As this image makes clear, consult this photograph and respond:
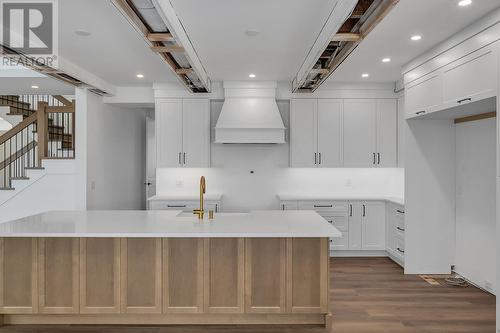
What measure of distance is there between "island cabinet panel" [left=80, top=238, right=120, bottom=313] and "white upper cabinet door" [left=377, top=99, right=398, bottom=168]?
4.33m

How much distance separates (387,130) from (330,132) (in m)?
0.92

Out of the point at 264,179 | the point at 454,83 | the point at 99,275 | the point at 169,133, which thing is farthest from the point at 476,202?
A: the point at 169,133

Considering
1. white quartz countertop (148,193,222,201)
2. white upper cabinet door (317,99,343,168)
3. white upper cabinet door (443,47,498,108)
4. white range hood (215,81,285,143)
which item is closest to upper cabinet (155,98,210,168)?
white range hood (215,81,285,143)

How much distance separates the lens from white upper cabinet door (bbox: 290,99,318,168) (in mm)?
5879

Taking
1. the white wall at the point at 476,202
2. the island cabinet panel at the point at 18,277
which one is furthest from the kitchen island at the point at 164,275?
the white wall at the point at 476,202

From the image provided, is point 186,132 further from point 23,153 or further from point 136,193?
point 23,153

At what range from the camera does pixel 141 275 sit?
125 inches

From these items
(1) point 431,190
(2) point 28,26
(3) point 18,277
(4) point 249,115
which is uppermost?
(2) point 28,26

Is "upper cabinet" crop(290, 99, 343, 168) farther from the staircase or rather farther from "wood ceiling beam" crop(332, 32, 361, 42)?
the staircase

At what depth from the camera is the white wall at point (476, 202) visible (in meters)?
4.11

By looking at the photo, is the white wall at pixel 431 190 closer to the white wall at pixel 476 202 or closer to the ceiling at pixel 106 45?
the white wall at pixel 476 202

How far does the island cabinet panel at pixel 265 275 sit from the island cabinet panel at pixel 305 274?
0.06 m

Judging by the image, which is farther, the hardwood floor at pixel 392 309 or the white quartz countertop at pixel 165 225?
the hardwood floor at pixel 392 309

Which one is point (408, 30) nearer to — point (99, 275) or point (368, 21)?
point (368, 21)
